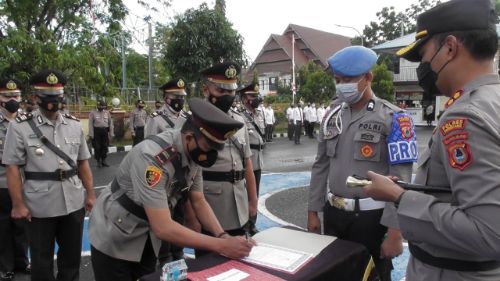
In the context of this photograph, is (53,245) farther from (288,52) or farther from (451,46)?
(288,52)

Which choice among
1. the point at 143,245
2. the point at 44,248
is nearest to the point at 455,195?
the point at 143,245

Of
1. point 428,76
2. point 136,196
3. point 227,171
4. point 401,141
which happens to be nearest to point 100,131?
point 227,171

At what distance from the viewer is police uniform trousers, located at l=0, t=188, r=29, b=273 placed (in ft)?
13.3

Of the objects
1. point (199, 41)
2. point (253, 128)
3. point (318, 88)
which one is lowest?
point (253, 128)

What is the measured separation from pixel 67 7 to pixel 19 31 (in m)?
1.73

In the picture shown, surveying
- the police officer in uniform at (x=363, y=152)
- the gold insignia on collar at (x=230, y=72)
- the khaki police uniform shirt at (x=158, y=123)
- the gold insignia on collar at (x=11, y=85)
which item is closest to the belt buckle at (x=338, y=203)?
the police officer in uniform at (x=363, y=152)

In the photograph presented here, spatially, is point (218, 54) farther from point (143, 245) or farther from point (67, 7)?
point (143, 245)

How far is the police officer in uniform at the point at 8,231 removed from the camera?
4.04 meters

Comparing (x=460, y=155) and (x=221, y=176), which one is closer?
(x=460, y=155)

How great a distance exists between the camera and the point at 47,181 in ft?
11.3

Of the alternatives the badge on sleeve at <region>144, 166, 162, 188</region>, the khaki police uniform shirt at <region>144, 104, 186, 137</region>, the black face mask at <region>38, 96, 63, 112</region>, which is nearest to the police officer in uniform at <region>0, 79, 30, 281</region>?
the black face mask at <region>38, 96, 63, 112</region>

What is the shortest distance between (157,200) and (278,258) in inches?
26.0

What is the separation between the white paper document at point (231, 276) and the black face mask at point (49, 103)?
2.53m

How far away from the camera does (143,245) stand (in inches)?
95.1
